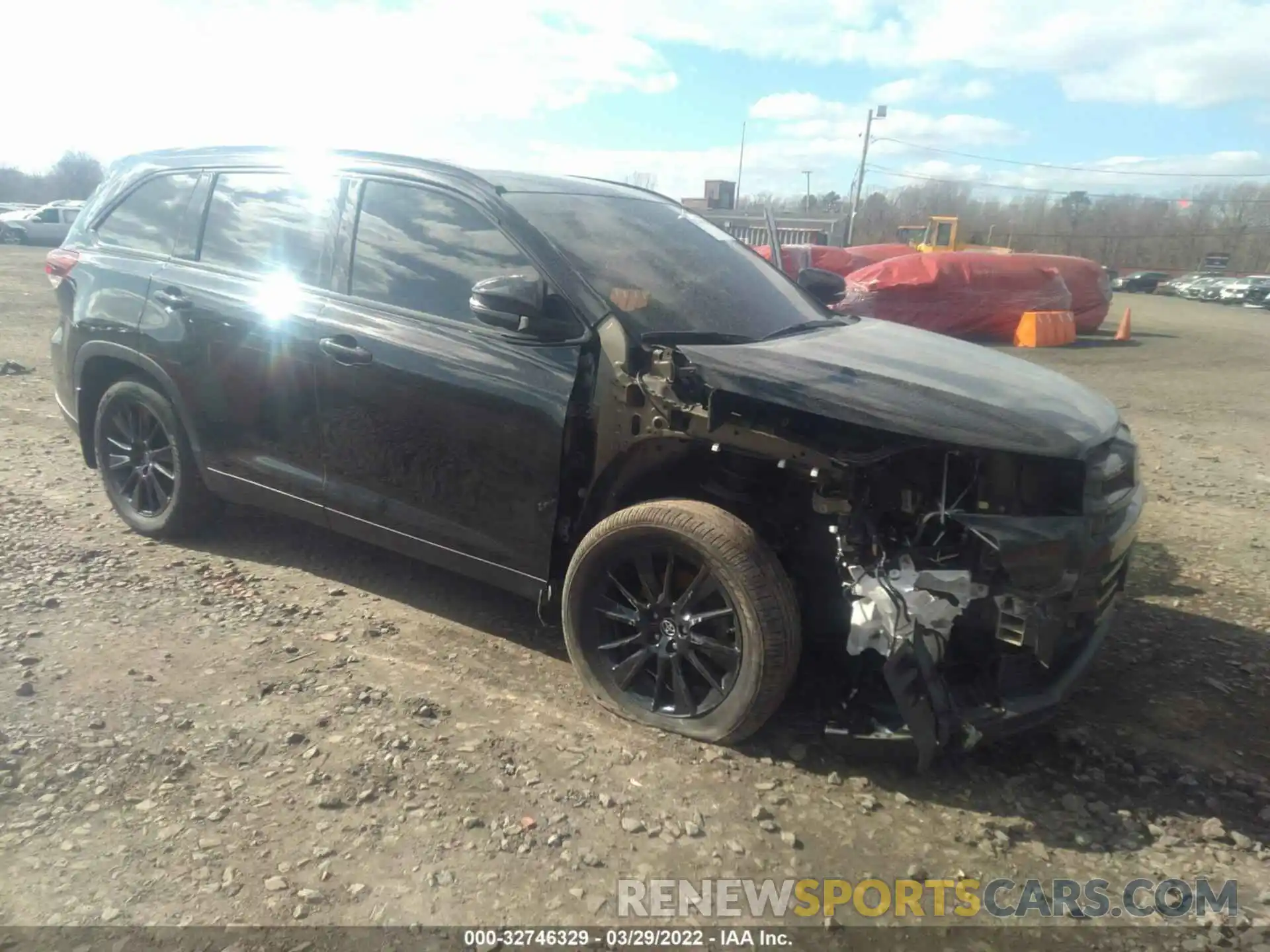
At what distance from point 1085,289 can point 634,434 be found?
18962mm

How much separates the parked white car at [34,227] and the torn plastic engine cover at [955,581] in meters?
36.8

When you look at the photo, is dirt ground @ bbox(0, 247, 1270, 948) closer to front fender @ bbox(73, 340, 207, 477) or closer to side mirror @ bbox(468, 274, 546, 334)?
front fender @ bbox(73, 340, 207, 477)

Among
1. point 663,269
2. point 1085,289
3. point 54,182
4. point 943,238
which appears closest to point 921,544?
point 663,269

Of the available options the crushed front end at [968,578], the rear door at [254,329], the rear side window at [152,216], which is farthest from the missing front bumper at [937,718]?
the rear side window at [152,216]

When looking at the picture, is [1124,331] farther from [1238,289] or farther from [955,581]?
[1238,289]

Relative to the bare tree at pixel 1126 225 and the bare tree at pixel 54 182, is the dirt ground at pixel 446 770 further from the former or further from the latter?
the bare tree at pixel 54 182

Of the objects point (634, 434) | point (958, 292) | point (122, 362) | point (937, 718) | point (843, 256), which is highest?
point (843, 256)

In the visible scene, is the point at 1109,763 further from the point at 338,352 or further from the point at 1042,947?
the point at 338,352

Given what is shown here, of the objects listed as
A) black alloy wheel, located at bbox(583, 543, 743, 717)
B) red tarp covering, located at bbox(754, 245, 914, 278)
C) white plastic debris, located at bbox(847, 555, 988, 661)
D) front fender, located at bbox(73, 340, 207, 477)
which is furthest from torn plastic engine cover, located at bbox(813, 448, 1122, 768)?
red tarp covering, located at bbox(754, 245, 914, 278)

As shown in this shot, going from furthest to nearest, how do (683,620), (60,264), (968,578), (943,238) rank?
(943,238)
(60,264)
(683,620)
(968,578)

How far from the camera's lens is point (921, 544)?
289 cm

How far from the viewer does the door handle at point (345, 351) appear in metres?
3.64

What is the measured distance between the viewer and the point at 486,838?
2633mm

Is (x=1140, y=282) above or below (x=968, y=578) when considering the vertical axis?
above
